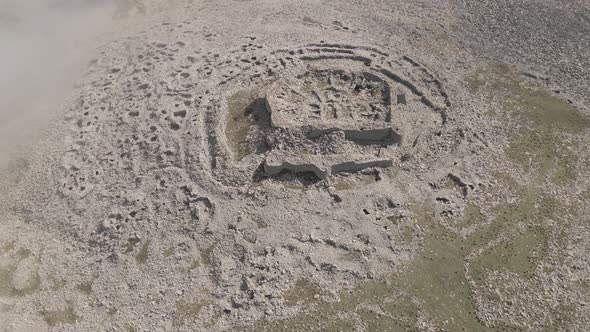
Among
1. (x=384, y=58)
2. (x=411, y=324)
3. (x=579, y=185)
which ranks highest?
(x=384, y=58)

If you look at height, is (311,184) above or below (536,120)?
below

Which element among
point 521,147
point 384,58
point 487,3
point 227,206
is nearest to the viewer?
point 227,206

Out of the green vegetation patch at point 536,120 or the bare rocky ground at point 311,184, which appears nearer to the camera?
the bare rocky ground at point 311,184

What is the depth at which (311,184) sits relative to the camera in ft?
129

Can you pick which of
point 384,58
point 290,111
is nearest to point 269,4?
point 384,58

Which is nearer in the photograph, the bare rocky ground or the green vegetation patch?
the bare rocky ground

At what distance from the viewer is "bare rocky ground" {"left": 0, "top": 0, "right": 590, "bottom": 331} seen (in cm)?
3272

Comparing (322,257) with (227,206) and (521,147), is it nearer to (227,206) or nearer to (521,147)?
(227,206)

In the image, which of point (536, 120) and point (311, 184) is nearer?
point (311, 184)

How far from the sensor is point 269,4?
59.6m

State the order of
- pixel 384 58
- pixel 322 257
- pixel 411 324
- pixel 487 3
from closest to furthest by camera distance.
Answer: pixel 411 324 < pixel 322 257 < pixel 384 58 < pixel 487 3

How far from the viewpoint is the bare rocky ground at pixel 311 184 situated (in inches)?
1288

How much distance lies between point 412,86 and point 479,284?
910 inches

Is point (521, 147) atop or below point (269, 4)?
below
